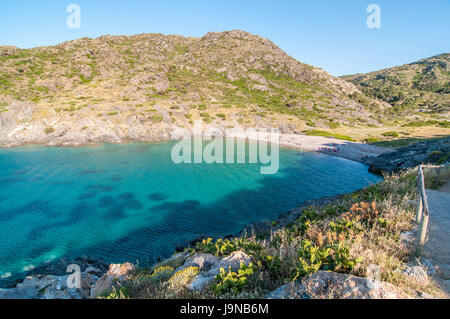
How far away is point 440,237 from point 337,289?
5.75 m

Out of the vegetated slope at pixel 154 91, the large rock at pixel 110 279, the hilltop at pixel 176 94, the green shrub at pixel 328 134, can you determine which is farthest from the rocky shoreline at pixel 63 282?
the green shrub at pixel 328 134

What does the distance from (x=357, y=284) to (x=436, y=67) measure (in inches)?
8403

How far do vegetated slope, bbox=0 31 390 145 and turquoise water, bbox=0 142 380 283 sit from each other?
50.5 ft

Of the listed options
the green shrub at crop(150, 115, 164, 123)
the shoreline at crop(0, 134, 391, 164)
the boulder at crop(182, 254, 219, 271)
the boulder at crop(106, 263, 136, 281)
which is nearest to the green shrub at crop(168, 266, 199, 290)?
the boulder at crop(182, 254, 219, 271)

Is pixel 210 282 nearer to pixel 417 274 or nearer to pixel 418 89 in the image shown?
pixel 417 274

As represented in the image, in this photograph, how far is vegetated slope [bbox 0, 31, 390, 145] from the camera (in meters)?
55.2

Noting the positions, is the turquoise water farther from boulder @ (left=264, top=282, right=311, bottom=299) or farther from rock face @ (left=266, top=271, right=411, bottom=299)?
rock face @ (left=266, top=271, right=411, bottom=299)

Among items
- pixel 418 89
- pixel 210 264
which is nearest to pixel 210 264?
pixel 210 264

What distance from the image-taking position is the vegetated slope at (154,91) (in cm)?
5525

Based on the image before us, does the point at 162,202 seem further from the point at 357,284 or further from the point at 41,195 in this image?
the point at 357,284

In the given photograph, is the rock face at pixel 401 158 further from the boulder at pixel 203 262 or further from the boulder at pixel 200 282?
the boulder at pixel 200 282

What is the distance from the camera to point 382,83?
155875 mm

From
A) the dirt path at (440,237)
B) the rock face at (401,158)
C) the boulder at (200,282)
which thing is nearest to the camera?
the dirt path at (440,237)

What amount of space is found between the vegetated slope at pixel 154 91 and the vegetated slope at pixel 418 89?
18679 mm
